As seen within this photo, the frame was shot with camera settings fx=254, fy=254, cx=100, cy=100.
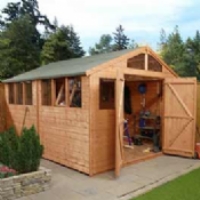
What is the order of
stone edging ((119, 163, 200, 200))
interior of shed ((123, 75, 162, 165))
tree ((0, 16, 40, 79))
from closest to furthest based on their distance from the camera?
stone edging ((119, 163, 200, 200)) → interior of shed ((123, 75, 162, 165)) → tree ((0, 16, 40, 79))

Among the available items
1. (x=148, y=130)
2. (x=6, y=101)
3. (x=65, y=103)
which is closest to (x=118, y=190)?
(x=65, y=103)

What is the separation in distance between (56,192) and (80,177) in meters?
0.90

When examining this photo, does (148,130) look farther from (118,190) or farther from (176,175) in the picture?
(118,190)

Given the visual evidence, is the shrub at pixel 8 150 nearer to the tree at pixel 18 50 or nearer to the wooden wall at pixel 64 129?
the wooden wall at pixel 64 129

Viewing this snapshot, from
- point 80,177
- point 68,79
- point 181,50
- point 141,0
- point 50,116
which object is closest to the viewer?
point 80,177

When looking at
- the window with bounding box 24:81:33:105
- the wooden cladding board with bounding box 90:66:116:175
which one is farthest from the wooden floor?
the window with bounding box 24:81:33:105

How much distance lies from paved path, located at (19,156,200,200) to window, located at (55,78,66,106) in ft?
5.24

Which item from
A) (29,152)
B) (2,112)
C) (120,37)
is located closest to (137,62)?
(29,152)

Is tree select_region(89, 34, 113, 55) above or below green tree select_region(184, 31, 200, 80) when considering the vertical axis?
above

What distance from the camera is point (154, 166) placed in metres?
6.34

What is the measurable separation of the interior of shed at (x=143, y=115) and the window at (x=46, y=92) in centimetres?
239

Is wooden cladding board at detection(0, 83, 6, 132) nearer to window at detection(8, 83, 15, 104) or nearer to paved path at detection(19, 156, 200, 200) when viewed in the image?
window at detection(8, 83, 15, 104)

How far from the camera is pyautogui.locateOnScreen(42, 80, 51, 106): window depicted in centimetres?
681

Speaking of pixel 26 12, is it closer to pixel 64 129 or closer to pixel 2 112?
pixel 2 112
